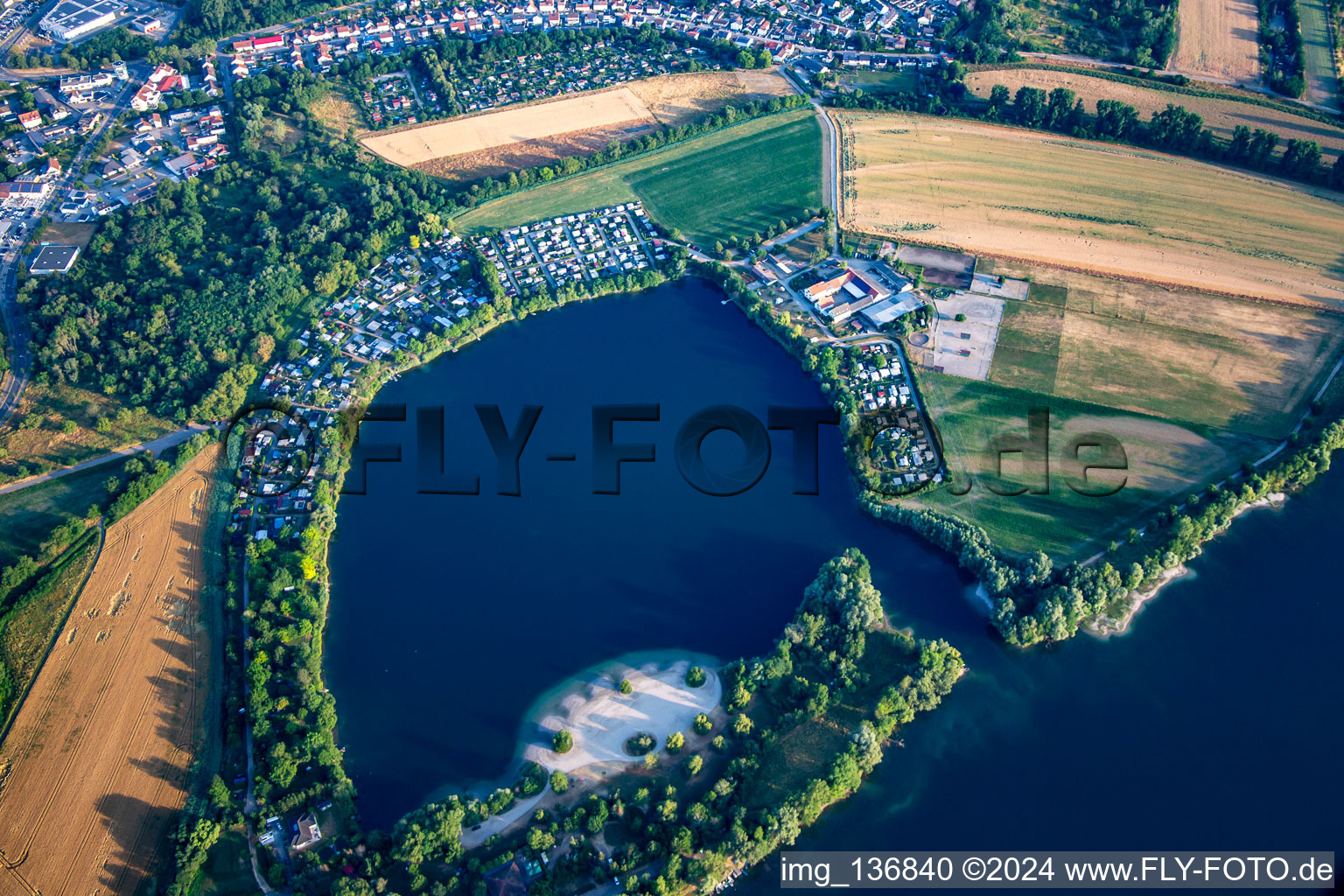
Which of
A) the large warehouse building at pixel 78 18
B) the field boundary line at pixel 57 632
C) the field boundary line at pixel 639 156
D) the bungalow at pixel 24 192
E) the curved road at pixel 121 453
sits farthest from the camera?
the large warehouse building at pixel 78 18

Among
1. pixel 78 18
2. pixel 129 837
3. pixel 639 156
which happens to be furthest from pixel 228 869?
pixel 78 18

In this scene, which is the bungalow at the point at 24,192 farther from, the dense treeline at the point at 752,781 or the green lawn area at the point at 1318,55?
the green lawn area at the point at 1318,55

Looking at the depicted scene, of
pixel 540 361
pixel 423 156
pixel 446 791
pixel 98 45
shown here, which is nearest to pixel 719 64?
pixel 423 156

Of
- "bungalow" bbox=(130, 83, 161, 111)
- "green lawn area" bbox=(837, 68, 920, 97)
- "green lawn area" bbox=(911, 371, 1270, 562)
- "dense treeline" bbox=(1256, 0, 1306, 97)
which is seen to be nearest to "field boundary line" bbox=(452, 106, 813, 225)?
"green lawn area" bbox=(837, 68, 920, 97)

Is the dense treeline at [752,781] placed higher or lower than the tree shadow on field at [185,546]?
lower

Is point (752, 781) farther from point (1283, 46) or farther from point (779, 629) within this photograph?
point (1283, 46)

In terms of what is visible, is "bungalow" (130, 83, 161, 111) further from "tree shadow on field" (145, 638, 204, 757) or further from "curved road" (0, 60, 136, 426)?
"tree shadow on field" (145, 638, 204, 757)

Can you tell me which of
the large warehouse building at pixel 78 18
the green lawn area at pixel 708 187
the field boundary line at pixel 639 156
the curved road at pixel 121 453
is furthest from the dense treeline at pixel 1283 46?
the large warehouse building at pixel 78 18
